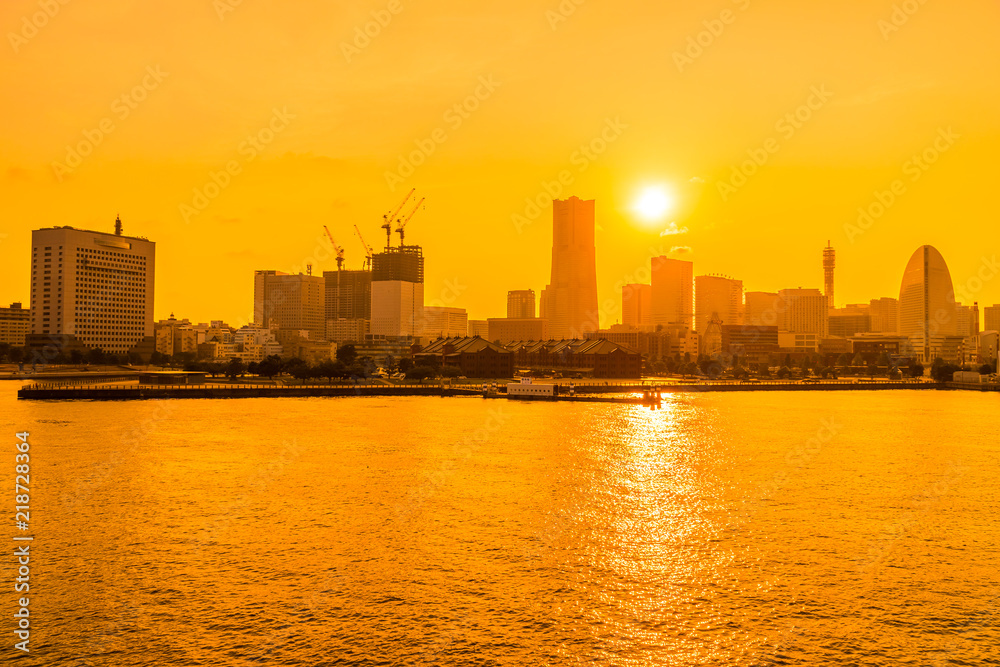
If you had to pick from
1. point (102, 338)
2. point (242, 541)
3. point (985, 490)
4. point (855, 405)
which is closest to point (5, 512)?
point (242, 541)

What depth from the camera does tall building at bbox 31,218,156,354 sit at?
168 metres

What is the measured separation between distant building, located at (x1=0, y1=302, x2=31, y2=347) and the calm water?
17068 cm

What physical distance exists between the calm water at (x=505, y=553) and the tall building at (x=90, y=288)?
442 ft

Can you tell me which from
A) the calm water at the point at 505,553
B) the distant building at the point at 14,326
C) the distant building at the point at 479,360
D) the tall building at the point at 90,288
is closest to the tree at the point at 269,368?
the distant building at the point at 479,360

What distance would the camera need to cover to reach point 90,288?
171m

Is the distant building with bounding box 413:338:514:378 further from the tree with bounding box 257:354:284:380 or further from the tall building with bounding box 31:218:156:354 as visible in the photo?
the tall building with bounding box 31:218:156:354

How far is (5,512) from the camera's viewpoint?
3039 centimetres

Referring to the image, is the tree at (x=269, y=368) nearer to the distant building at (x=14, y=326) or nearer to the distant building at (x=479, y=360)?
the distant building at (x=479, y=360)

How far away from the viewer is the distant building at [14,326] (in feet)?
632

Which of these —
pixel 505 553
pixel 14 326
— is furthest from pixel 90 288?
pixel 505 553

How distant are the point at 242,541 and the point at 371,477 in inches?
475

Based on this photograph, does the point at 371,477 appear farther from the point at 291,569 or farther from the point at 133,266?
the point at 133,266

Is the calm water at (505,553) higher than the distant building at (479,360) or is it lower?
lower

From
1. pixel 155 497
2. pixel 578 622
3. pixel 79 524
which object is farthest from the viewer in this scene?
pixel 155 497
